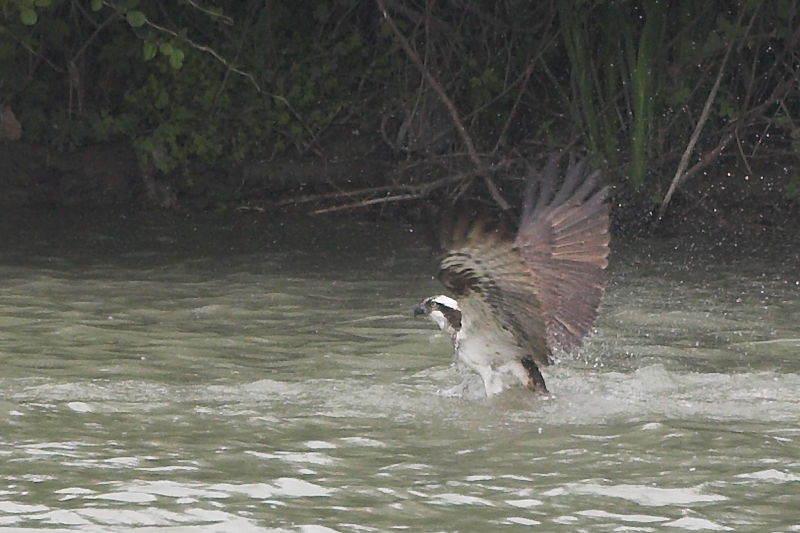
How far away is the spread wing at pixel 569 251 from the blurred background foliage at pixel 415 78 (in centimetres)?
447

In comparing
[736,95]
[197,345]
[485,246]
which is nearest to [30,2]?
[197,345]

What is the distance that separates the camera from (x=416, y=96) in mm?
11617

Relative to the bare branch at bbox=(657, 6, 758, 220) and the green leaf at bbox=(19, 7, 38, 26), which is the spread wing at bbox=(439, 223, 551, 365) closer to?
the bare branch at bbox=(657, 6, 758, 220)

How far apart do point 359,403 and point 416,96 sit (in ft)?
19.8

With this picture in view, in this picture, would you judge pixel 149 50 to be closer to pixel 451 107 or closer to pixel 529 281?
pixel 451 107

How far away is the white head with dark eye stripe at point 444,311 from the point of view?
613 cm

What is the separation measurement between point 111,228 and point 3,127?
1.99 meters

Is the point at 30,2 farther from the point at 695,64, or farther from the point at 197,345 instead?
the point at 695,64

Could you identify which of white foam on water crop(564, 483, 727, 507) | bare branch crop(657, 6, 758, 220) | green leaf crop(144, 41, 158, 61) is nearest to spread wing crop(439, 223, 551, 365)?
white foam on water crop(564, 483, 727, 507)

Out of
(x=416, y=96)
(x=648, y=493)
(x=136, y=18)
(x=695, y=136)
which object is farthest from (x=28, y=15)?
(x=648, y=493)

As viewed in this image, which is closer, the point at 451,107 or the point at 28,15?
the point at 28,15

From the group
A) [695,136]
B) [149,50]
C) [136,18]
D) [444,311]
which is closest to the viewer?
[444,311]

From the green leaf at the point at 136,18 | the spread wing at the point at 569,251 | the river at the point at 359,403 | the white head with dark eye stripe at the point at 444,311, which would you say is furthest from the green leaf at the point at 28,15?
the spread wing at the point at 569,251

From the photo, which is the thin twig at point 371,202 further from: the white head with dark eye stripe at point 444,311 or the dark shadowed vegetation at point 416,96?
the white head with dark eye stripe at point 444,311
